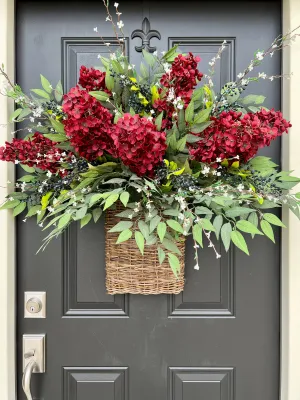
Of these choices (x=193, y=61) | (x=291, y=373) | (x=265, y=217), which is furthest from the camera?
(x=291, y=373)

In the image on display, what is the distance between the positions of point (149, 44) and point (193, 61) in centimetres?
36

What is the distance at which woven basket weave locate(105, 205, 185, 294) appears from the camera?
1112mm

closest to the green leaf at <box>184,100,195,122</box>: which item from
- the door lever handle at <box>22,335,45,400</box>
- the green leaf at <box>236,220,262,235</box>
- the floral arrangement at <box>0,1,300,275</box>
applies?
the floral arrangement at <box>0,1,300,275</box>

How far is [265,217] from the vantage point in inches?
44.7

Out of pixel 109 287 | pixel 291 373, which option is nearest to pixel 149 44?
pixel 109 287

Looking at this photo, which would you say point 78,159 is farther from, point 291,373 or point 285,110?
point 291,373

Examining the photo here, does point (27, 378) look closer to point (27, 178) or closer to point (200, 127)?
point (27, 178)

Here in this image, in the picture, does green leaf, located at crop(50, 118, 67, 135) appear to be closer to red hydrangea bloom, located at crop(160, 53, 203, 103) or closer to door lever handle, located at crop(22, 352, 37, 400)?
red hydrangea bloom, located at crop(160, 53, 203, 103)

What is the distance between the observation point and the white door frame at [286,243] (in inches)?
49.0

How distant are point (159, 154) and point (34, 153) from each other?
1.27 ft

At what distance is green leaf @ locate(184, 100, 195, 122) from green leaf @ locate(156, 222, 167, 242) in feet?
0.94

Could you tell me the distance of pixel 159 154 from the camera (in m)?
1.01

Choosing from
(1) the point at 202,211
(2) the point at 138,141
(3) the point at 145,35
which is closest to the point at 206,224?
(1) the point at 202,211

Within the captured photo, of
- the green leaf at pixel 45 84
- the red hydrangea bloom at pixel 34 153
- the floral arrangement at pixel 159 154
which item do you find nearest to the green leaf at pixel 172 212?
the floral arrangement at pixel 159 154
